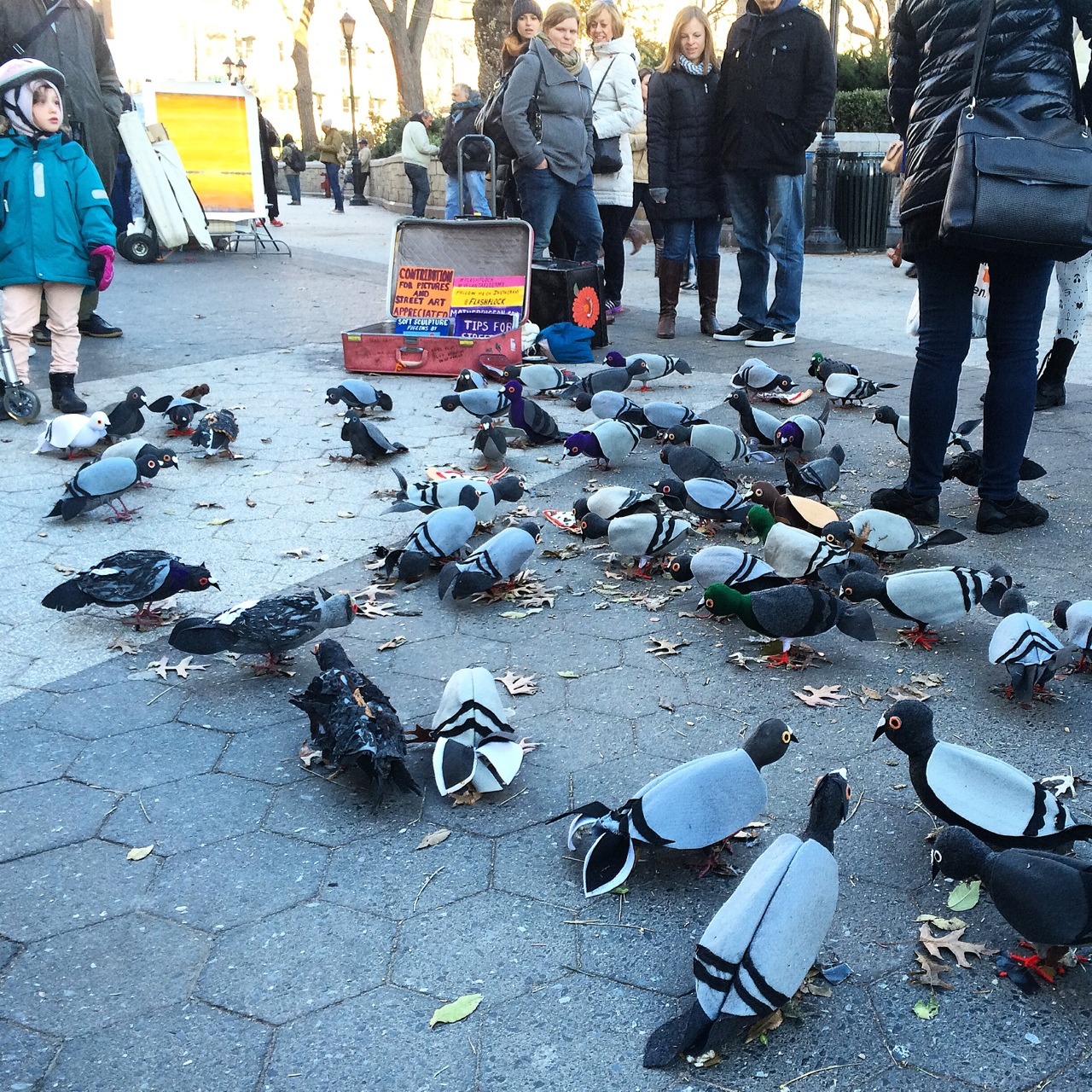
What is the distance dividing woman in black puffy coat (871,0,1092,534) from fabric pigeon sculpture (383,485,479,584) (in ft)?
5.99

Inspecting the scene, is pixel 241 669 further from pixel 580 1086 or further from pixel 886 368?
pixel 886 368

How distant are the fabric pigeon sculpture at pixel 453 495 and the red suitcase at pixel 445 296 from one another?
309 centimetres

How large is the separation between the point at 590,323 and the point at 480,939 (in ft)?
20.6

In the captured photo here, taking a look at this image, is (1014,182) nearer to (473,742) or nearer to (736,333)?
(473,742)

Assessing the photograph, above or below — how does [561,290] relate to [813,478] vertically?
above

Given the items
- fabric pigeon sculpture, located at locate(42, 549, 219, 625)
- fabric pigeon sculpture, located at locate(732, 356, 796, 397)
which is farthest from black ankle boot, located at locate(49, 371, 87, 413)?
fabric pigeon sculpture, located at locate(732, 356, 796, 397)

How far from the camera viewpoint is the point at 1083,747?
2855mm

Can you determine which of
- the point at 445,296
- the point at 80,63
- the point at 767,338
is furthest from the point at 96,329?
the point at 767,338

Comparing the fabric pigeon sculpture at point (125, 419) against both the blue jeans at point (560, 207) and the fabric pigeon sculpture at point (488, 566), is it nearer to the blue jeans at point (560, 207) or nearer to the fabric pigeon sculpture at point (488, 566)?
the fabric pigeon sculpture at point (488, 566)

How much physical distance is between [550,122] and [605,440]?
12.6 ft

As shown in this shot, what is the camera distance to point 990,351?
163 inches

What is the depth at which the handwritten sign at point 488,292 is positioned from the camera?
764 cm

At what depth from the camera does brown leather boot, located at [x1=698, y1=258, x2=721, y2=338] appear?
8445 millimetres

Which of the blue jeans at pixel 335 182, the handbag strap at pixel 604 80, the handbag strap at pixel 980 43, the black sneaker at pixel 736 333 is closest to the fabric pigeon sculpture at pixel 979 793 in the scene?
the handbag strap at pixel 980 43
